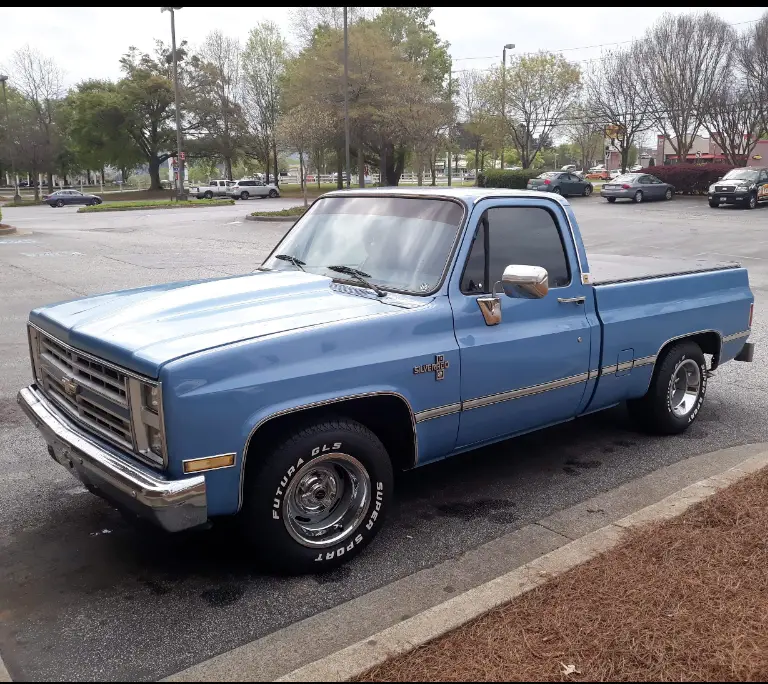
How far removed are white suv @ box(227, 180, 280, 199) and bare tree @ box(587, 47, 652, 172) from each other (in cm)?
2391

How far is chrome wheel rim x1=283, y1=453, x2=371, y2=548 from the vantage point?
3643mm

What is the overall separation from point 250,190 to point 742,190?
35786mm

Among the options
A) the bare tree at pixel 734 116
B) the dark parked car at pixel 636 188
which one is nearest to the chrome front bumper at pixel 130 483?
the dark parked car at pixel 636 188

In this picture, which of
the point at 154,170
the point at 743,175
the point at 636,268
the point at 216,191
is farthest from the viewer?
the point at 154,170

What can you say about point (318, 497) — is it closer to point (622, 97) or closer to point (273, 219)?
point (273, 219)

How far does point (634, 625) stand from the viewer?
3066 millimetres

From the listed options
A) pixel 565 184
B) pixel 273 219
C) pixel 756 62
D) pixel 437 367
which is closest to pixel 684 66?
pixel 756 62

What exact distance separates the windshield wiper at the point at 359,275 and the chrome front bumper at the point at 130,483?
1.46m

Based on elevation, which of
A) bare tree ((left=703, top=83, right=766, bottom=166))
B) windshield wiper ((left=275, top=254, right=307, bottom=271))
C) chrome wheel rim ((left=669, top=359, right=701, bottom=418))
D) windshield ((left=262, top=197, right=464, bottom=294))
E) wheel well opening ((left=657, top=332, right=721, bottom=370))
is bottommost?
chrome wheel rim ((left=669, top=359, right=701, bottom=418))

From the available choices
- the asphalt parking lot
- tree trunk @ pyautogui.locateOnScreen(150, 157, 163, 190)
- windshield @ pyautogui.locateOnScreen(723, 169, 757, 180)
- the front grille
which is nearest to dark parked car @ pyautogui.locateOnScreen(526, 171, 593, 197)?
windshield @ pyautogui.locateOnScreen(723, 169, 757, 180)

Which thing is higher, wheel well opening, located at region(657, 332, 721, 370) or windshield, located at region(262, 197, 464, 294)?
windshield, located at region(262, 197, 464, 294)

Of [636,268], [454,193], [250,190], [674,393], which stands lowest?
[674,393]

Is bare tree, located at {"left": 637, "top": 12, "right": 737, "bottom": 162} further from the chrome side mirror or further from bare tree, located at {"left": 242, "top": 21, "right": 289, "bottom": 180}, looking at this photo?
the chrome side mirror

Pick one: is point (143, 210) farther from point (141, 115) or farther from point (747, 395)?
point (747, 395)
